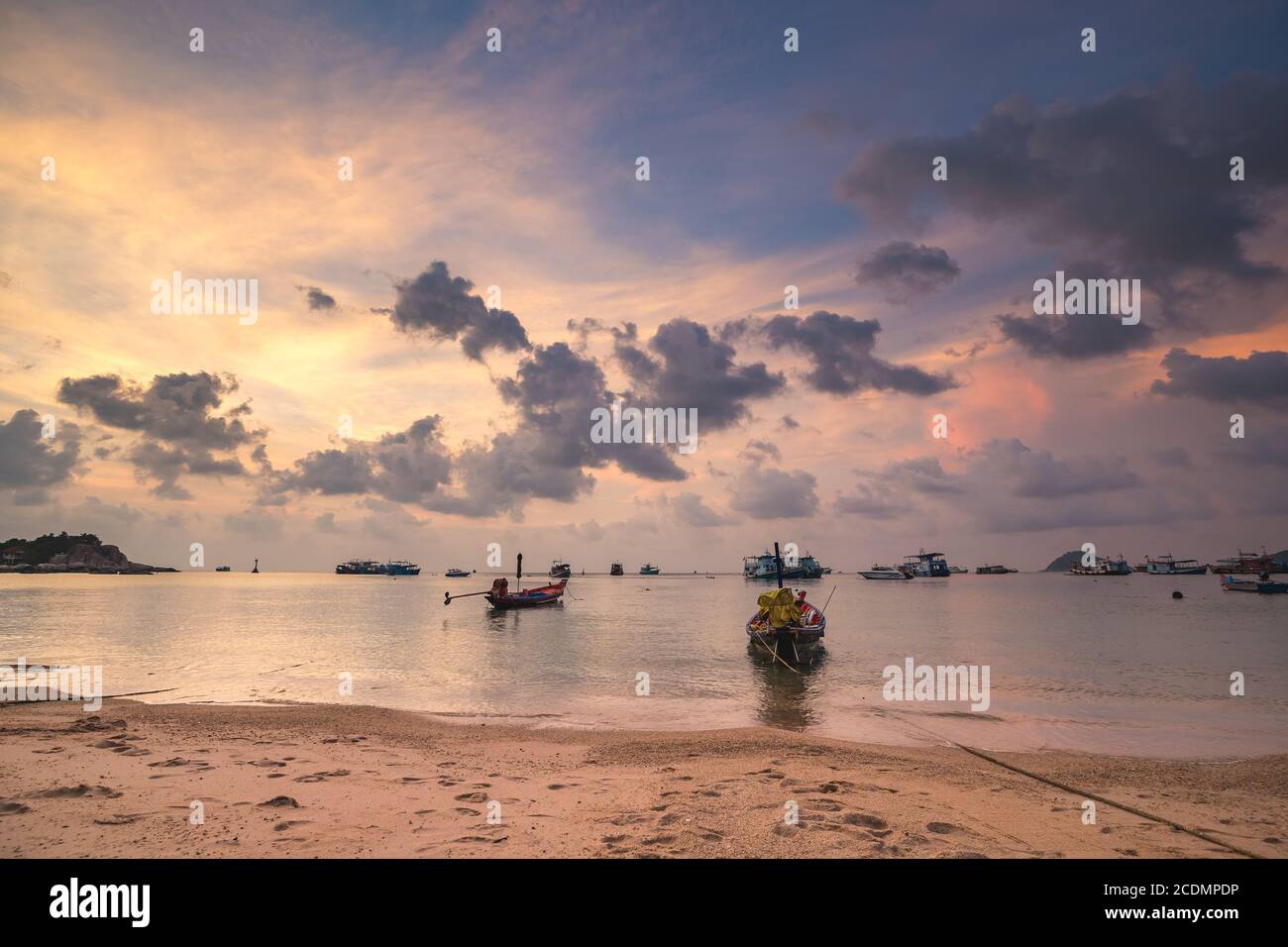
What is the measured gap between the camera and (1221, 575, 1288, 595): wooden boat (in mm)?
105562

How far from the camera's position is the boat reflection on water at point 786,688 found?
67.9 feet

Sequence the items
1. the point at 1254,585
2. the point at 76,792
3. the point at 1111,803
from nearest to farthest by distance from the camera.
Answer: the point at 76,792 < the point at 1111,803 < the point at 1254,585

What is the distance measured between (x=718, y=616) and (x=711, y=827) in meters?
66.6

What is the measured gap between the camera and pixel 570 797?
9.63m

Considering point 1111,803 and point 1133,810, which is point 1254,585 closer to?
point 1111,803

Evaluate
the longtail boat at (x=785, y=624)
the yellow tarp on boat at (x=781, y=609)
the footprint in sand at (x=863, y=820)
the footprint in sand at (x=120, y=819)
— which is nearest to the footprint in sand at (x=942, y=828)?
the footprint in sand at (x=863, y=820)

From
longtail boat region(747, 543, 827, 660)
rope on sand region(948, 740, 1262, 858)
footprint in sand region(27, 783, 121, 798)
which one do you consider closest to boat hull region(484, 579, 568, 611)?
longtail boat region(747, 543, 827, 660)

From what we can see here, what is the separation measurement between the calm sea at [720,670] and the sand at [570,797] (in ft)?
14.2

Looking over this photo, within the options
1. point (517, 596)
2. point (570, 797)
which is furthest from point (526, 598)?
point (570, 797)

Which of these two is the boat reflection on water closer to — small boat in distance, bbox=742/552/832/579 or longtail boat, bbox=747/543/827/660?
longtail boat, bbox=747/543/827/660

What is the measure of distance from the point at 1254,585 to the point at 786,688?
13159 centimetres

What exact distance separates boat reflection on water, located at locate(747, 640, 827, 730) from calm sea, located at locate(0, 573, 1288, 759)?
0.54ft

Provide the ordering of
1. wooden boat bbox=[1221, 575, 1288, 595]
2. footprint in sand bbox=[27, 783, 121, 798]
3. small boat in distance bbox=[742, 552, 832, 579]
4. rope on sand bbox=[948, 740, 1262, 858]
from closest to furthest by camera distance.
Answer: rope on sand bbox=[948, 740, 1262, 858], footprint in sand bbox=[27, 783, 121, 798], wooden boat bbox=[1221, 575, 1288, 595], small boat in distance bbox=[742, 552, 832, 579]
